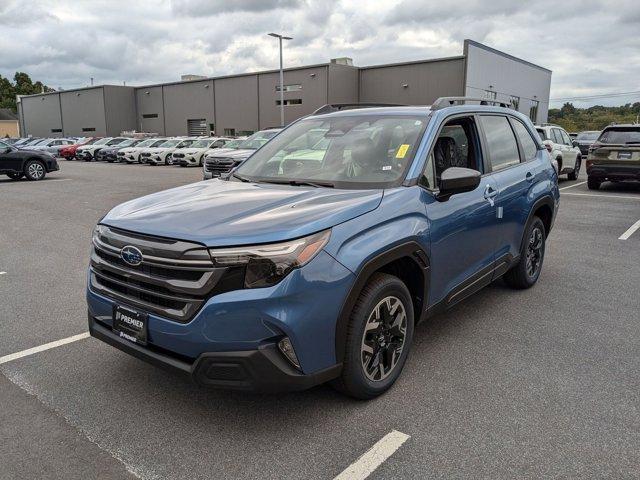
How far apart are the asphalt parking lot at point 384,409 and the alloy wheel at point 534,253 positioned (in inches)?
16.6

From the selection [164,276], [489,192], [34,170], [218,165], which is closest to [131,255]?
[164,276]

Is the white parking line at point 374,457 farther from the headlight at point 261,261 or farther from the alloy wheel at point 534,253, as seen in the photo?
the alloy wheel at point 534,253

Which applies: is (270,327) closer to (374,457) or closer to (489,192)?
(374,457)

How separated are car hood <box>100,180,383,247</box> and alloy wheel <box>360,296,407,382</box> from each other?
2.08 ft

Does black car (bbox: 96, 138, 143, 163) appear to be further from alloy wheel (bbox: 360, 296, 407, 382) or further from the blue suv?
alloy wheel (bbox: 360, 296, 407, 382)

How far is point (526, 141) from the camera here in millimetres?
5355

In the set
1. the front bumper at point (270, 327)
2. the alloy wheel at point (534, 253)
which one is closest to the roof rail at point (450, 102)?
the alloy wheel at point (534, 253)

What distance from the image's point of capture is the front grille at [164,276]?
2.61 metres

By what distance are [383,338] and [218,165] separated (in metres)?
13.5

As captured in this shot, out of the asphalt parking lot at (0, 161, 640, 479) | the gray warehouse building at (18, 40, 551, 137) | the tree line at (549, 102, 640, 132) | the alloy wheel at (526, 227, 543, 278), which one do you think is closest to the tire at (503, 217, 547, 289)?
the alloy wheel at (526, 227, 543, 278)

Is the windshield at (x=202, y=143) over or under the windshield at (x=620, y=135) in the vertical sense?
under

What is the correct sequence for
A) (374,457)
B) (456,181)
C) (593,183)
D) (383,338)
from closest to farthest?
(374,457)
(383,338)
(456,181)
(593,183)

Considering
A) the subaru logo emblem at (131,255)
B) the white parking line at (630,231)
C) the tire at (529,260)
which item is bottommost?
the white parking line at (630,231)

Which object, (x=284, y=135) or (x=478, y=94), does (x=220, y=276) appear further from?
(x=478, y=94)
